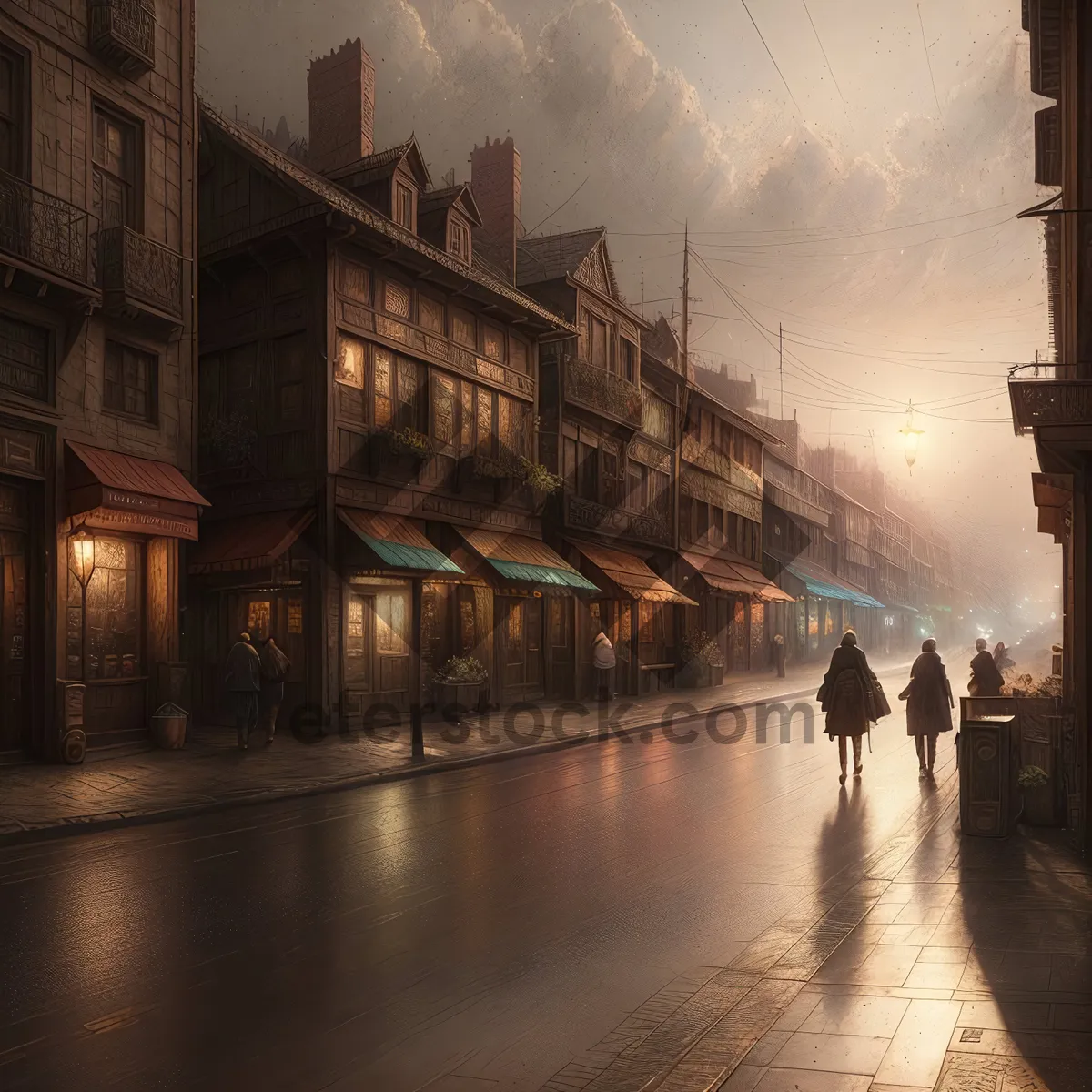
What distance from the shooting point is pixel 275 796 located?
1278cm

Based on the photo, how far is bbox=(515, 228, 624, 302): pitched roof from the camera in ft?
97.4

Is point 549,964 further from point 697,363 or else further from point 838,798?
point 697,363

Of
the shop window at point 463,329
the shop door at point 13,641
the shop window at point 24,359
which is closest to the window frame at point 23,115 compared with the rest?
the shop window at point 24,359

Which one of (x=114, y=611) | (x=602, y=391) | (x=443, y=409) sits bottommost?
(x=114, y=611)

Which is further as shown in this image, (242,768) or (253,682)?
(253,682)

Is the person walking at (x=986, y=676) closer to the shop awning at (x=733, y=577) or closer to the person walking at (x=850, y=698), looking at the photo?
the person walking at (x=850, y=698)

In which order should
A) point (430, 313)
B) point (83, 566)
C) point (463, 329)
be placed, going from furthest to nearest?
point (463, 329)
point (430, 313)
point (83, 566)

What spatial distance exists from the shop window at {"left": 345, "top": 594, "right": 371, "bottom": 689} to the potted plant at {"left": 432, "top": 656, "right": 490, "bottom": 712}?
1.58 meters

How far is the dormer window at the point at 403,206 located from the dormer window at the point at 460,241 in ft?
4.56

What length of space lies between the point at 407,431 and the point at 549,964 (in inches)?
648

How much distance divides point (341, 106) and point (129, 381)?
36.6 ft

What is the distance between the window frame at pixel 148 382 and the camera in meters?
16.7

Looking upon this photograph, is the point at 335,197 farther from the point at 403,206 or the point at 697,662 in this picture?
the point at 697,662

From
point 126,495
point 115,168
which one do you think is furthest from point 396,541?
point 115,168
